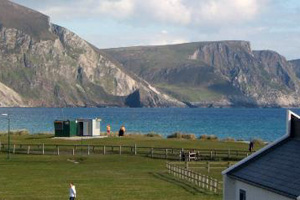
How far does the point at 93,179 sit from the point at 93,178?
23.5 inches

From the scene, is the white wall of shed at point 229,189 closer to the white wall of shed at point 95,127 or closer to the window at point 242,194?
the window at point 242,194

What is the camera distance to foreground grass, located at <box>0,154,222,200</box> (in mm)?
41688

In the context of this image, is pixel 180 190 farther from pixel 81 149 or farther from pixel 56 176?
pixel 81 149

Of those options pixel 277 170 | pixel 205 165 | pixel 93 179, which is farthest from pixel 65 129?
pixel 277 170

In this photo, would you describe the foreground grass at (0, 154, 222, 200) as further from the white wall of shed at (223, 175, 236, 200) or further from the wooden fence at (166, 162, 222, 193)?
the white wall of shed at (223, 175, 236, 200)

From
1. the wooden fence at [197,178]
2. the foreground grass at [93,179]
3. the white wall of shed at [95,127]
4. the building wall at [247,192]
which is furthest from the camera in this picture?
the white wall of shed at [95,127]

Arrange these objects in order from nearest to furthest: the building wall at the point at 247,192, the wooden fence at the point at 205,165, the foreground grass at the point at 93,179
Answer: the building wall at the point at 247,192 → the foreground grass at the point at 93,179 → the wooden fence at the point at 205,165

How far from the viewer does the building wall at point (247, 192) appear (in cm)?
2756

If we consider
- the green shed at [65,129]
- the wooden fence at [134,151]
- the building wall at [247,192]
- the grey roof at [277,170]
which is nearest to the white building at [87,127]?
the green shed at [65,129]

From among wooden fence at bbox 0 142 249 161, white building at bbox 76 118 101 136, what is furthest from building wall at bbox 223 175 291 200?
white building at bbox 76 118 101 136

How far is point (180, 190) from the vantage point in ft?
146

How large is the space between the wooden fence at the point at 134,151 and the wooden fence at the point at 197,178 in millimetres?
8520

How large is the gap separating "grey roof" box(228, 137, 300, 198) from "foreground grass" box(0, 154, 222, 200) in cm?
1116

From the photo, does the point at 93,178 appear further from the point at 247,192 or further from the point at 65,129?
the point at 65,129
